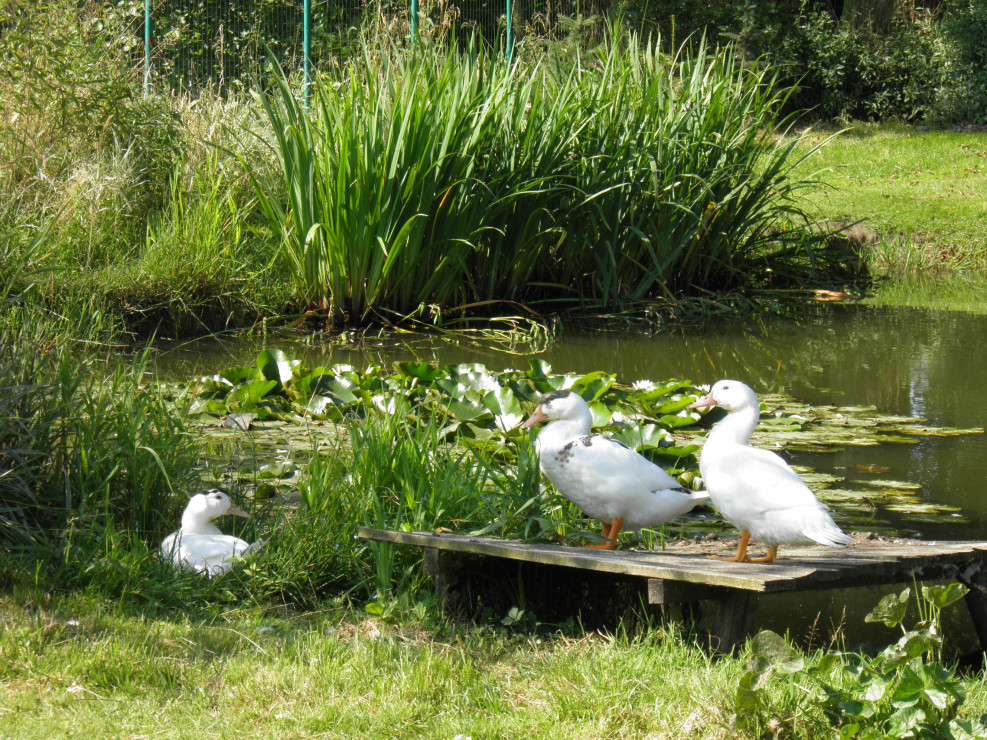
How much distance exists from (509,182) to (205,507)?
5.49 meters

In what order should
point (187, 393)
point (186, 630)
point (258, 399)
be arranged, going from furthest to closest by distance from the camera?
point (258, 399), point (187, 393), point (186, 630)

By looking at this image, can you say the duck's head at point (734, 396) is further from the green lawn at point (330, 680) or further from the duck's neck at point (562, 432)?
the green lawn at point (330, 680)

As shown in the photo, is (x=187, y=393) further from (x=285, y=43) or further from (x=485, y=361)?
(x=285, y=43)

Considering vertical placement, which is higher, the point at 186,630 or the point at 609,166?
the point at 609,166

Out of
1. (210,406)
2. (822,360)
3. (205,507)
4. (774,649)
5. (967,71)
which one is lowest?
(822,360)

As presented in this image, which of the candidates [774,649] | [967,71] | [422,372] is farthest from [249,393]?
[967,71]

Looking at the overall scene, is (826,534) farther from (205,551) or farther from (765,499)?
(205,551)

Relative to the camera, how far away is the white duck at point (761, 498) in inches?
126

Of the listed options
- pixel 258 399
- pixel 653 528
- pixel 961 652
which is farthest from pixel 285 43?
pixel 961 652

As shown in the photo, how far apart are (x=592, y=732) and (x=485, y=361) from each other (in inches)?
207

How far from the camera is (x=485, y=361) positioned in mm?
7828

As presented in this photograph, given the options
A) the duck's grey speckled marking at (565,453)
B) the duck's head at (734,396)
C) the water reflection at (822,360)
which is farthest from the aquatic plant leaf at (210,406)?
the duck's head at (734,396)

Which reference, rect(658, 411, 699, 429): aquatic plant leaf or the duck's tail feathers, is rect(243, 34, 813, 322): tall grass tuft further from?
the duck's tail feathers

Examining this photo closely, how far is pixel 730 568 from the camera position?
3.14m
